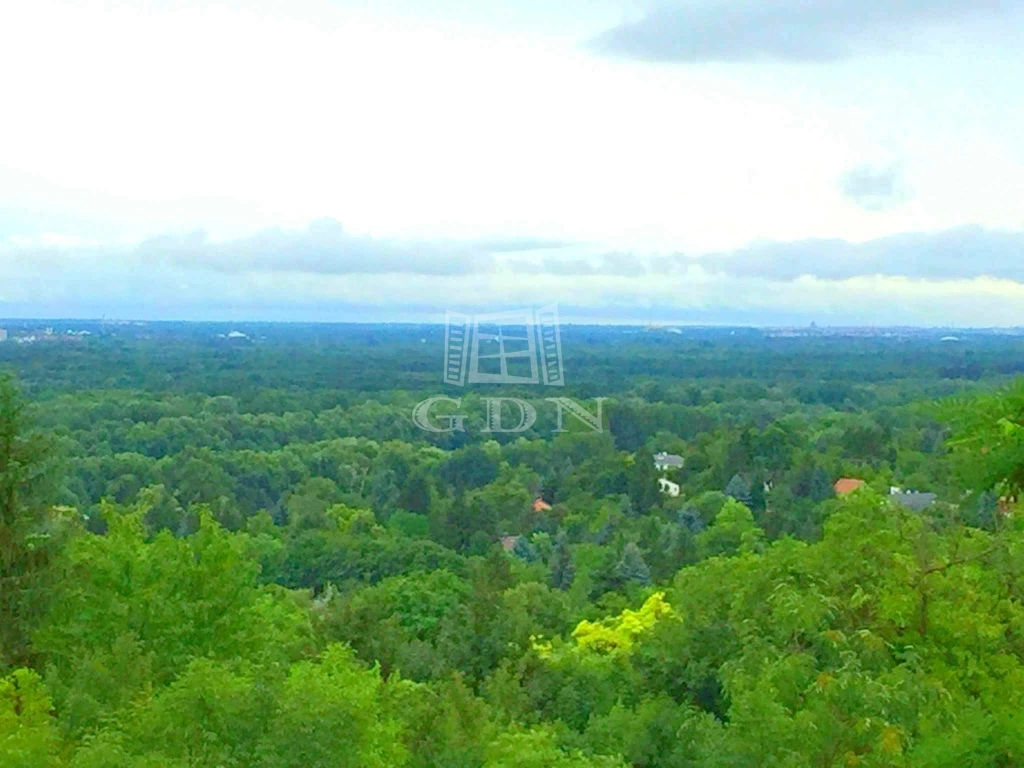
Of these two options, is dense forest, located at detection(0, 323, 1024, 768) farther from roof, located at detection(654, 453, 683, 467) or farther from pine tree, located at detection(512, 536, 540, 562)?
roof, located at detection(654, 453, 683, 467)

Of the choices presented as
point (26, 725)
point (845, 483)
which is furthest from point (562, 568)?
point (26, 725)

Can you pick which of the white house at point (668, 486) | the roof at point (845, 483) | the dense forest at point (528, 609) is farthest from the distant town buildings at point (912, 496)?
the white house at point (668, 486)

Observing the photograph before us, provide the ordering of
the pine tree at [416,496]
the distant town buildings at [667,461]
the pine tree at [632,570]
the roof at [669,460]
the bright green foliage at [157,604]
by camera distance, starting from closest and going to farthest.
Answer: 1. the bright green foliage at [157,604]
2. the pine tree at [632,570]
3. the pine tree at [416,496]
4. the distant town buildings at [667,461]
5. the roof at [669,460]

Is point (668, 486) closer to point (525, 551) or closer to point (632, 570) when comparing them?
point (525, 551)

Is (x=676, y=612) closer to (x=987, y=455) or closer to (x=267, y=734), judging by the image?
(x=267, y=734)

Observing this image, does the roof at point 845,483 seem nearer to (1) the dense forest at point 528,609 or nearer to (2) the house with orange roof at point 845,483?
(2) the house with orange roof at point 845,483

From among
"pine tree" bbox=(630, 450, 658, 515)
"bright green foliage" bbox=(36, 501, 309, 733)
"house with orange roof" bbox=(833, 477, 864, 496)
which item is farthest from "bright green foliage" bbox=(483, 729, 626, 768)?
"pine tree" bbox=(630, 450, 658, 515)

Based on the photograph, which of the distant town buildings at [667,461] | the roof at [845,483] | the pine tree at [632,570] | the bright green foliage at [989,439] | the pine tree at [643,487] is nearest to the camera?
the bright green foliage at [989,439]
